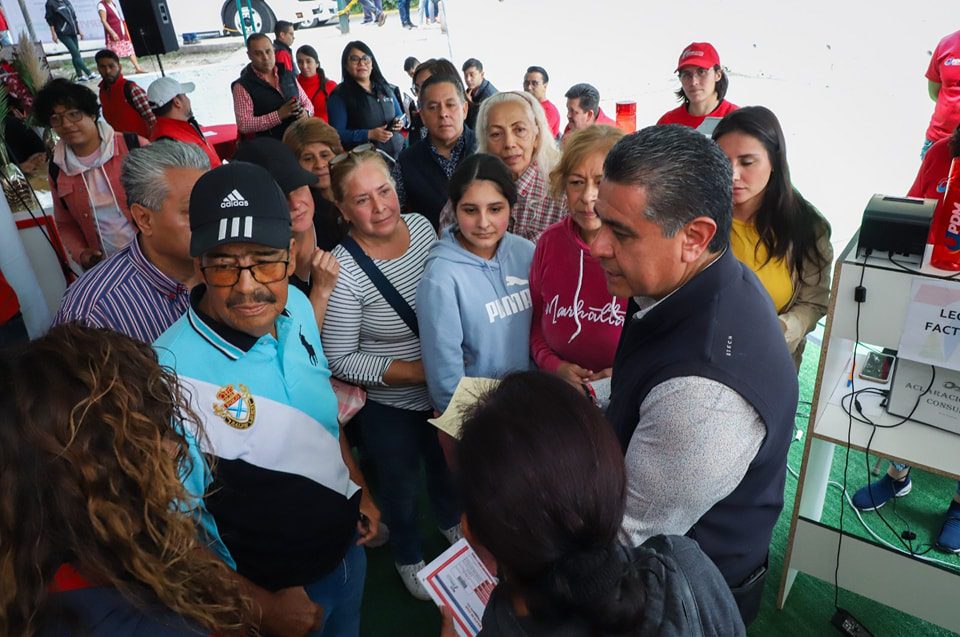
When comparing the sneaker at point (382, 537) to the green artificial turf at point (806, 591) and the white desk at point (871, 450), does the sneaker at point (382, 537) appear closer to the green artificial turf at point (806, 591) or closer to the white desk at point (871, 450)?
the green artificial turf at point (806, 591)

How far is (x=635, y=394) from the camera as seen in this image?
47.2 inches

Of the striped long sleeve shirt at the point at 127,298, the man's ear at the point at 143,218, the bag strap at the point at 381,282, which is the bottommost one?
the bag strap at the point at 381,282

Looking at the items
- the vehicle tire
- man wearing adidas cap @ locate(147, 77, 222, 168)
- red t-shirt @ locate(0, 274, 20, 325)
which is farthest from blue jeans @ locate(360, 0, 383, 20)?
red t-shirt @ locate(0, 274, 20, 325)

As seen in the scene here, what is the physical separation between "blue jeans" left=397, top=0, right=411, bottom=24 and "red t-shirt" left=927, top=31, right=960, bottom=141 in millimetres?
7869

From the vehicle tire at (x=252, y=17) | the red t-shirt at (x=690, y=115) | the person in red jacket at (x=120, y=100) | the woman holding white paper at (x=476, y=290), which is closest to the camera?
the woman holding white paper at (x=476, y=290)

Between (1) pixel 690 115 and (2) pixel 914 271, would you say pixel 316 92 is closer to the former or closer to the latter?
(1) pixel 690 115

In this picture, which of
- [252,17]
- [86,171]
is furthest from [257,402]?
[252,17]

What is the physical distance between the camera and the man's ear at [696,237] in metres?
1.21

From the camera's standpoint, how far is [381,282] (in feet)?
6.80

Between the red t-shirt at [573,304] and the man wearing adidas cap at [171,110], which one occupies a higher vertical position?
the man wearing adidas cap at [171,110]

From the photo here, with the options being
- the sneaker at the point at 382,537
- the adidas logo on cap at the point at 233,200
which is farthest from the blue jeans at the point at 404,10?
the adidas logo on cap at the point at 233,200

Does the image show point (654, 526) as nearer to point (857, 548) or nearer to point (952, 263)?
point (952, 263)

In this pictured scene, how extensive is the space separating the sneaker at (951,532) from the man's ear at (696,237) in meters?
2.30

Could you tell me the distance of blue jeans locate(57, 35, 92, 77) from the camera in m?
9.30
